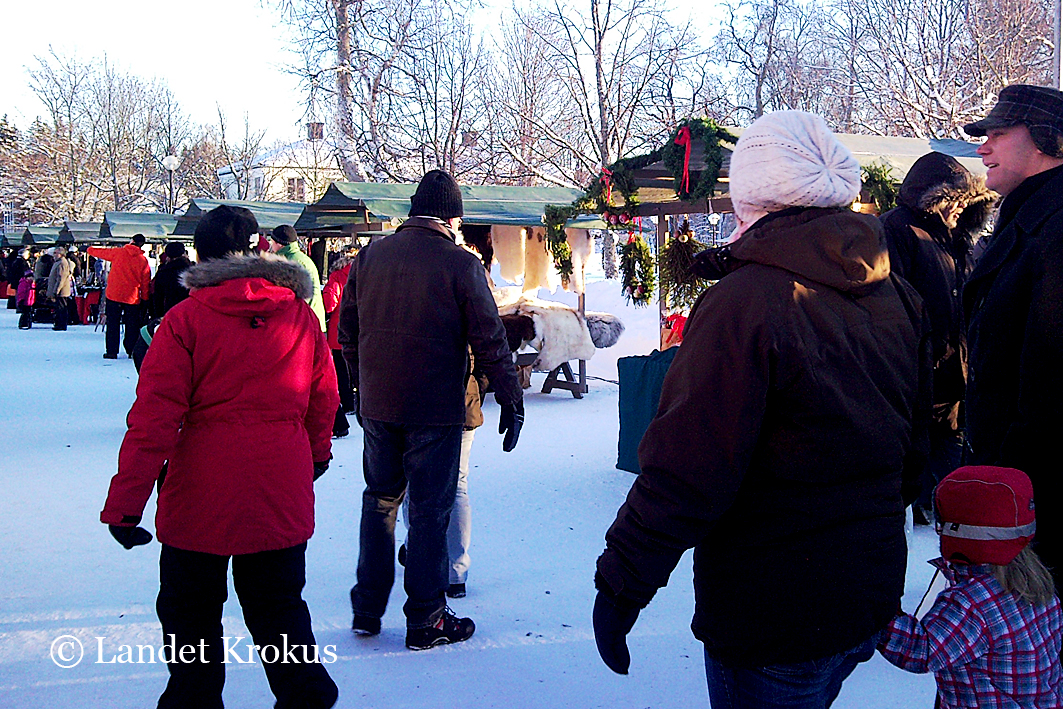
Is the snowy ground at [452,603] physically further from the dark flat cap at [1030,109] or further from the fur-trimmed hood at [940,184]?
the dark flat cap at [1030,109]

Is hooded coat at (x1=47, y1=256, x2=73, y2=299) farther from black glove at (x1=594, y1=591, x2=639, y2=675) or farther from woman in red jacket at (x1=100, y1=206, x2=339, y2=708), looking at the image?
black glove at (x1=594, y1=591, x2=639, y2=675)

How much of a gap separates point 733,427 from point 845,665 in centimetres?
58

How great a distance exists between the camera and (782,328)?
1742 millimetres

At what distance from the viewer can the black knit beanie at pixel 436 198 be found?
3908 mm

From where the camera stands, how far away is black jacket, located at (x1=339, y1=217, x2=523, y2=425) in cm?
378

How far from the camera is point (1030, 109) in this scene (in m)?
2.58

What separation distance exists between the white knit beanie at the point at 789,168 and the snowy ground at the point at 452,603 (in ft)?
6.86

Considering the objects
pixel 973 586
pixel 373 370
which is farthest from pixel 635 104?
pixel 973 586

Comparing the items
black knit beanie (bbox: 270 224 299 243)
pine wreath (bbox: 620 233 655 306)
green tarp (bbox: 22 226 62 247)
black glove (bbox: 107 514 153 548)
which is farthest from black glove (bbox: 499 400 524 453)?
green tarp (bbox: 22 226 62 247)

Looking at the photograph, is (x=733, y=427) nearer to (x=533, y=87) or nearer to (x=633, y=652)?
(x=633, y=652)

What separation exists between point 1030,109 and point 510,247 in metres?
9.66

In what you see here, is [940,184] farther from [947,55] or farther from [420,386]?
[947,55]

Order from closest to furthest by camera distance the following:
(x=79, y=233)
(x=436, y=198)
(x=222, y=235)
A: (x=222, y=235) → (x=436, y=198) → (x=79, y=233)

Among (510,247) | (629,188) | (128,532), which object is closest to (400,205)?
(510,247)
